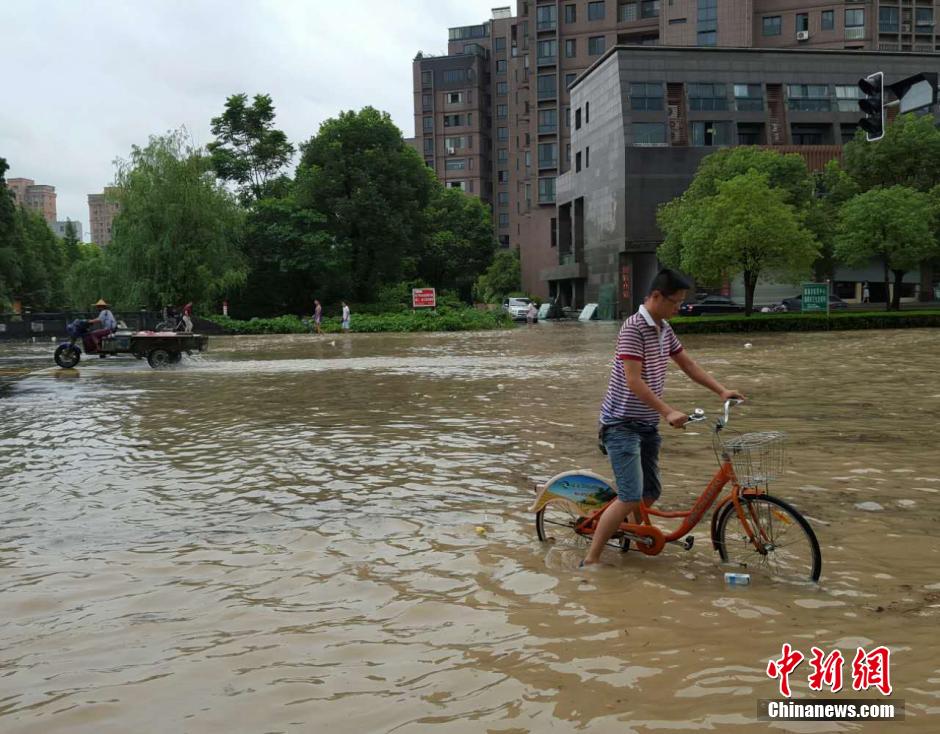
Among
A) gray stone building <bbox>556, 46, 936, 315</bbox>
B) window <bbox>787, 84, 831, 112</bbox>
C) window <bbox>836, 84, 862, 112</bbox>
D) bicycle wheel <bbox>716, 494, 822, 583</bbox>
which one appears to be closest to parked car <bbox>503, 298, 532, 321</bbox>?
gray stone building <bbox>556, 46, 936, 315</bbox>

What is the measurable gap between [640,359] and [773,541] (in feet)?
4.70

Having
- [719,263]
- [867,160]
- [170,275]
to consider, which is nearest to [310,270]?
[170,275]

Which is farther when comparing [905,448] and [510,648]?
[905,448]

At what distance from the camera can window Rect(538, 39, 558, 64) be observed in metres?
76.9

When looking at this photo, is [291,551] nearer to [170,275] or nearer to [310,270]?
[170,275]

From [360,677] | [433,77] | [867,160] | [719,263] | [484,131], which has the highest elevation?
[433,77]

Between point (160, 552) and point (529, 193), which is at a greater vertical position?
point (529, 193)

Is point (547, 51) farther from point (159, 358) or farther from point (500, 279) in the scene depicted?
point (159, 358)

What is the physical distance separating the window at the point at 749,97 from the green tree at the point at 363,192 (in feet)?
76.6

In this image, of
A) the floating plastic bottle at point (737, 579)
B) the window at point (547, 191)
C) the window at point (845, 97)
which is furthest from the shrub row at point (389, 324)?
the floating plastic bottle at point (737, 579)

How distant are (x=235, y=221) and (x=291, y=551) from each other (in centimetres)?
4264

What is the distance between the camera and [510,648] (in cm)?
418

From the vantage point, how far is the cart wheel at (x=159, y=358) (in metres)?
22.6

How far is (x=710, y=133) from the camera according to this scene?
56219 millimetres
